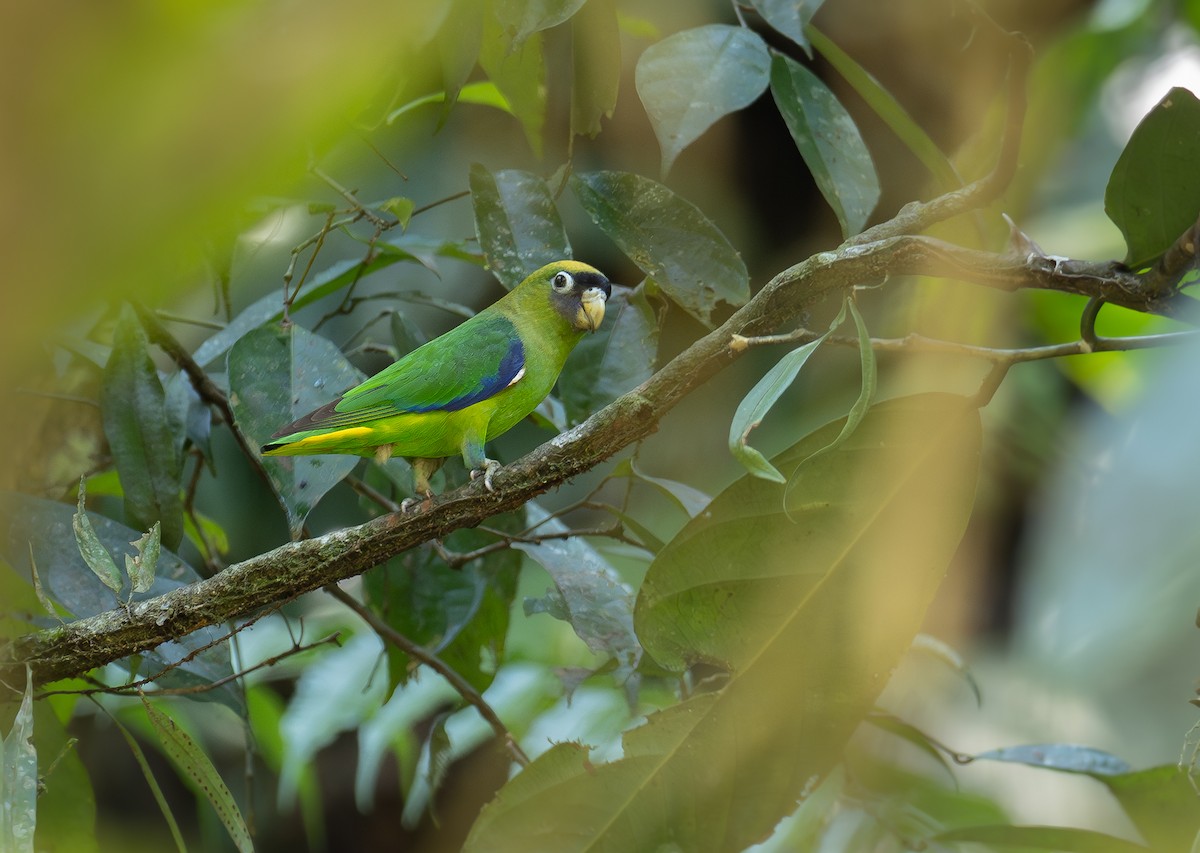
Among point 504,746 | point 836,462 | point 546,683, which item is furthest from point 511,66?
point 546,683

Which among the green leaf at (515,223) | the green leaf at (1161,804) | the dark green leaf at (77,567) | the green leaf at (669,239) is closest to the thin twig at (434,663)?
the dark green leaf at (77,567)

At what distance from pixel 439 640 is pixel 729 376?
78.4 inches

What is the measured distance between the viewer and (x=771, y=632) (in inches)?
68.3

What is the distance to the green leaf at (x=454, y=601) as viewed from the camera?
→ 2316 mm

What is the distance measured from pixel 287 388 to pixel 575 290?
2.75 feet

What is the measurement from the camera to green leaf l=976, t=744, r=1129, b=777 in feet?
6.82

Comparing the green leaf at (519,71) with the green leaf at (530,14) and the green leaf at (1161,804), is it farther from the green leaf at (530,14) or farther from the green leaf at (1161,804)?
the green leaf at (1161,804)

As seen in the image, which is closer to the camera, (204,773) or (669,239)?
(204,773)

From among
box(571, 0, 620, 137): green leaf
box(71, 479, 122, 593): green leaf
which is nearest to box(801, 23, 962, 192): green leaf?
box(571, 0, 620, 137): green leaf

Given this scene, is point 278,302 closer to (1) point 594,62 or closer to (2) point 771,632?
(1) point 594,62

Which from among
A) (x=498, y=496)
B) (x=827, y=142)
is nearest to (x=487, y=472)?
(x=498, y=496)

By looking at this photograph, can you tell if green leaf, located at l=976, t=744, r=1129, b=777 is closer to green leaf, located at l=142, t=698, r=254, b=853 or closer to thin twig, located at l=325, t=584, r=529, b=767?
thin twig, located at l=325, t=584, r=529, b=767

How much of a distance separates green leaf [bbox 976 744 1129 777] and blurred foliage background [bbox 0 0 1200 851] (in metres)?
0.17

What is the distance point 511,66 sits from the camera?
1877mm
